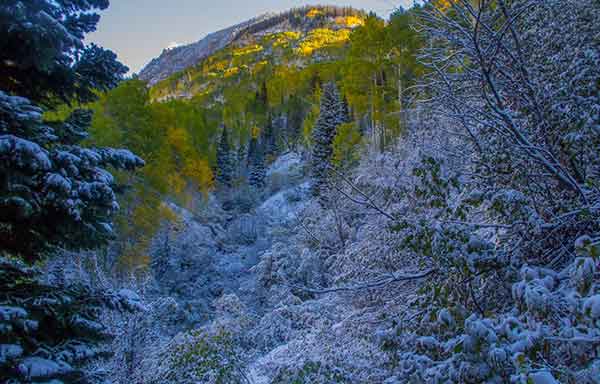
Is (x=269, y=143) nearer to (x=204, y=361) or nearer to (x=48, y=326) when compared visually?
(x=204, y=361)

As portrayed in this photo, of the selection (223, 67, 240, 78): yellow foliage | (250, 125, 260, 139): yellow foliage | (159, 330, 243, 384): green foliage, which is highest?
(223, 67, 240, 78): yellow foliage

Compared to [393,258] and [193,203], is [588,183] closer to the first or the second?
[393,258]

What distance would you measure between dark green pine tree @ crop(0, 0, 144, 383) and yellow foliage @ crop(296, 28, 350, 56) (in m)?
116

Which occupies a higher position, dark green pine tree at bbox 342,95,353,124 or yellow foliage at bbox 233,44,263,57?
yellow foliage at bbox 233,44,263,57

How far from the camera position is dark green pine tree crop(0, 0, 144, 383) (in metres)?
2.99

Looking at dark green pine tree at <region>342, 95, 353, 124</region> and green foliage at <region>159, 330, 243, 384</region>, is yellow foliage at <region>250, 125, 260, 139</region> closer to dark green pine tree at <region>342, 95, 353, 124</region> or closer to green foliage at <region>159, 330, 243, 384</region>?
dark green pine tree at <region>342, 95, 353, 124</region>

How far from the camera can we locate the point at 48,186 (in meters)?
3.12

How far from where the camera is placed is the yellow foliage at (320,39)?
119 meters

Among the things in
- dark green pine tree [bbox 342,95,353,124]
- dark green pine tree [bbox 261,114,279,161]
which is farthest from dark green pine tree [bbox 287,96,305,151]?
dark green pine tree [bbox 342,95,353,124]

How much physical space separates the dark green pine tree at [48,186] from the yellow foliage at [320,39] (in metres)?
116

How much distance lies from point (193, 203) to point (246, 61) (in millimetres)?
100697

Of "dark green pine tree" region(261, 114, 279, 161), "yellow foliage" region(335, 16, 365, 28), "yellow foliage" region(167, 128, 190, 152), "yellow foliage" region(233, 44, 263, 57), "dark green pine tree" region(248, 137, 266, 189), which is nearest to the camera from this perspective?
"yellow foliage" region(167, 128, 190, 152)

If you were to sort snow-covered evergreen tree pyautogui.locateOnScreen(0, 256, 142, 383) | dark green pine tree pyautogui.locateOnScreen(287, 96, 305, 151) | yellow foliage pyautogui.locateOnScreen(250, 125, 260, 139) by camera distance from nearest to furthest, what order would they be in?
snow-covered evergreen tree pyautogui.locateOnScreen(0, 256, 142, 383) → dark green pine tree pyautogui.locateOnScreen(287, 96, 305, 151) → yellow foliage pyautogui.locateOnScreen(250, 125, 260, 139)

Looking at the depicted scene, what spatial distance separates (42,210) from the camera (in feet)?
11.1
